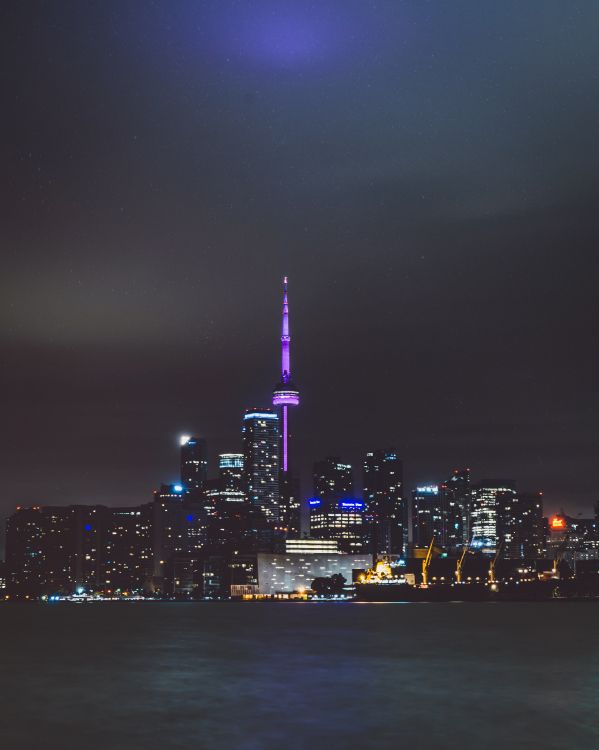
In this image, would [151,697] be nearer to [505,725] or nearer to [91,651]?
[505,725]

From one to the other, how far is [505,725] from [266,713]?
13816 mm

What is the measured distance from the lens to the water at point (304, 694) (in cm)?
4759

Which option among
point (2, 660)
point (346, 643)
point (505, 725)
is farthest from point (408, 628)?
point (505, 725)

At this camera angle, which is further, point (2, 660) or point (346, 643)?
point (346, 643)

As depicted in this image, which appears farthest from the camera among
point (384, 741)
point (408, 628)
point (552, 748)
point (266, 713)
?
point (408, 628)

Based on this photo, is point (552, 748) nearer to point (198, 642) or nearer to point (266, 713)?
point (266, 713)

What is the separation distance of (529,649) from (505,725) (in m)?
59.4

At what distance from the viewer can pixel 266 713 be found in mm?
57375

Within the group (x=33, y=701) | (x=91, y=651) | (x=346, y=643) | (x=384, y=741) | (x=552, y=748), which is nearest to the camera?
(x=552, y=748)

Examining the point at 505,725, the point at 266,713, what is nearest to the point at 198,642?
the point at 266,713

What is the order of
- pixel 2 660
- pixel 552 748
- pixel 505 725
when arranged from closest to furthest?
pixel 552 748 < pixel 505 725 < pixel 2 660

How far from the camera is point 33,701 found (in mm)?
64688

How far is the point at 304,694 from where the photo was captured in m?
65.9

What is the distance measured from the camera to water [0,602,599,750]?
156 feet
